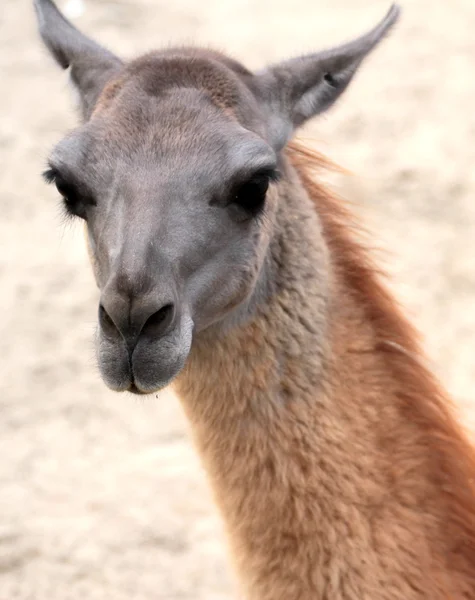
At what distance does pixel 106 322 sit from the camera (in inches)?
107

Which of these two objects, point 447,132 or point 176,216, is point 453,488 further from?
point 447,132

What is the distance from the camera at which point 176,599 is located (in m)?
4.69

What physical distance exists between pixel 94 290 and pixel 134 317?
3.99m

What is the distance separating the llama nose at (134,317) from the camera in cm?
263

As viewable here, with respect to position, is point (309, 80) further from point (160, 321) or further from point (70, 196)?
point (160, 321)

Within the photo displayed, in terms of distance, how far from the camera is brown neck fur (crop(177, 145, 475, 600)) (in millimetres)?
3086

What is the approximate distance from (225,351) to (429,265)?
150 inches

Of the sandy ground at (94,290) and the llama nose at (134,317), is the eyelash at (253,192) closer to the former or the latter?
the llama nose at (134,317)

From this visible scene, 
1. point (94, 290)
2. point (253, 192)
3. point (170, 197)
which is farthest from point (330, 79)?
point (94, 290)

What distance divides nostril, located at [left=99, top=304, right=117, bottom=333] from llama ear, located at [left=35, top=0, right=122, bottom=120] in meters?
0.84

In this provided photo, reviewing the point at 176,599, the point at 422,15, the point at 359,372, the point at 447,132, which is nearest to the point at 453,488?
the point at 359,372

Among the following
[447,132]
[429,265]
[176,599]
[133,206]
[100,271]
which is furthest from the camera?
[447,132]

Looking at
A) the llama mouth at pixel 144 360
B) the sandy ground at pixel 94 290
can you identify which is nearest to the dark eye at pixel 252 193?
the llama mouth at pixel 144 360

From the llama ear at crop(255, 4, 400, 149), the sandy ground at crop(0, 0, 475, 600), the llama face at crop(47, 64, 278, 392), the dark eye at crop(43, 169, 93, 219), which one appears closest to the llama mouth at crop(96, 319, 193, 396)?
the llama face at crop(47, 64, 278, 392)
